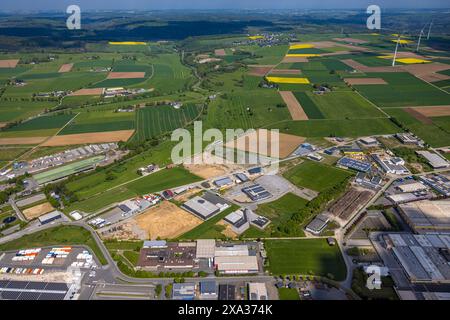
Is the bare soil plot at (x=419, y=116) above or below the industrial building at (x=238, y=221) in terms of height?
above

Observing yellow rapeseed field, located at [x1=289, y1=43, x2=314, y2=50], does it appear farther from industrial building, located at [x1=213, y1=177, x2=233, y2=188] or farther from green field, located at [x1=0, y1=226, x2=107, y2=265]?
green field, located at [x1=0, y1=226, x2=107, y2=265]

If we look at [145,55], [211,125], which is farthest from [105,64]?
[211,125]

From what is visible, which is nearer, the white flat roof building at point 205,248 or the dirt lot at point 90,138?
the white flat roof building at point 205,248

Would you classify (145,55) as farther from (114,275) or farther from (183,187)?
(114,275)

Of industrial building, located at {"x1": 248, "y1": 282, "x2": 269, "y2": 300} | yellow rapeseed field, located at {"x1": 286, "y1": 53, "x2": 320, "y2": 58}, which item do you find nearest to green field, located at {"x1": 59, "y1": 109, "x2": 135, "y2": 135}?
industrial building, located at {"x1": 248, "y1": 282, "x2": 269, "y2": 300}

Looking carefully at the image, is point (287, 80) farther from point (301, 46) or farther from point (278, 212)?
point (278, 212)

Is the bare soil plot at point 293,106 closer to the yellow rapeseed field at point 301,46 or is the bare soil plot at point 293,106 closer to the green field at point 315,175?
the green field at point 315,175

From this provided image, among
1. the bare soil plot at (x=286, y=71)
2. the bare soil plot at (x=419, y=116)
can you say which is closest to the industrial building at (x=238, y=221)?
the bare soil plot at (x=419, y=116)
